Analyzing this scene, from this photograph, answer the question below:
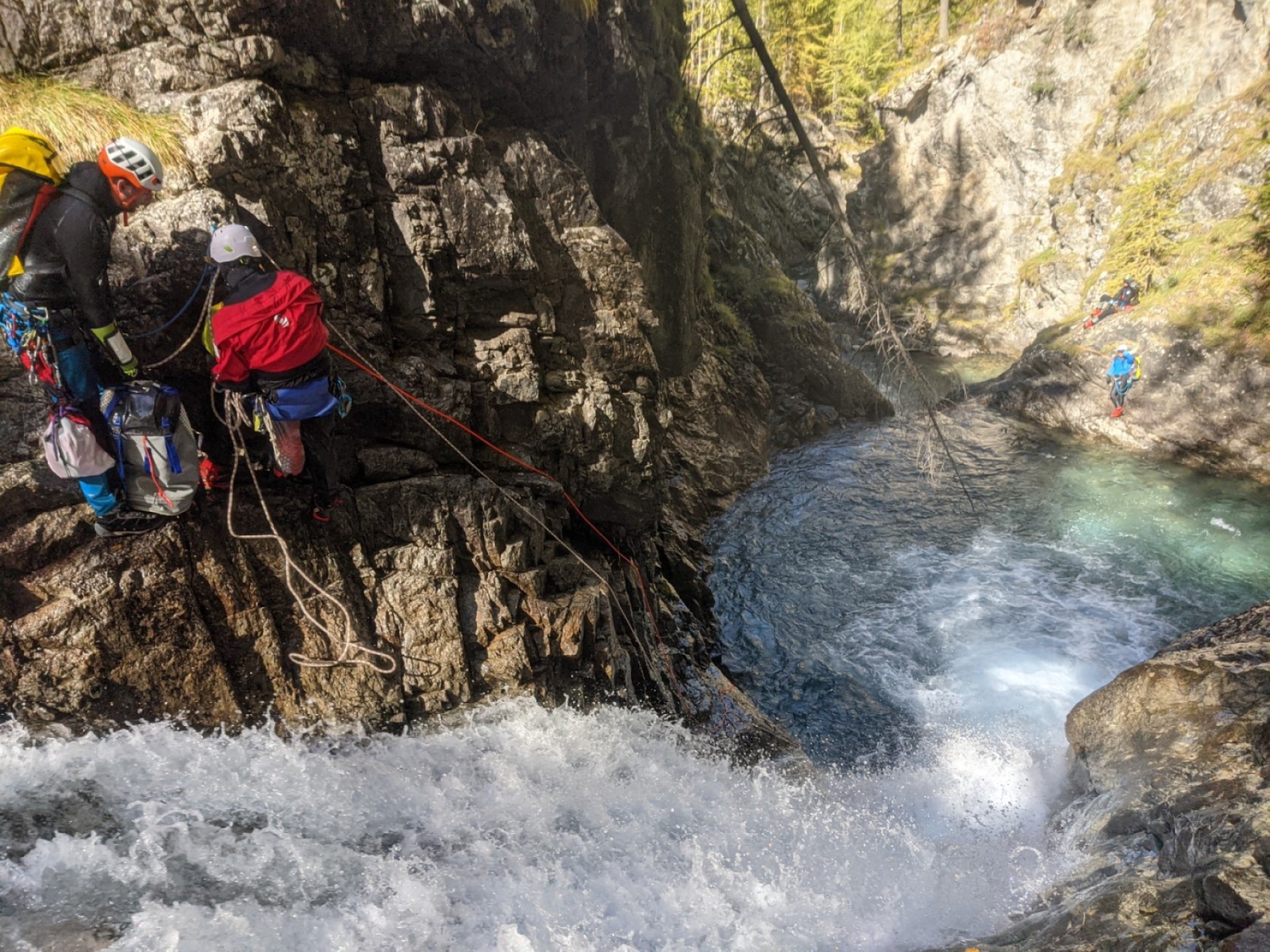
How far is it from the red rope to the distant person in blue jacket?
14.5 m

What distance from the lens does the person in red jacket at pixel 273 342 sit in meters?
4.71

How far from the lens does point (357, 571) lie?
6043mm

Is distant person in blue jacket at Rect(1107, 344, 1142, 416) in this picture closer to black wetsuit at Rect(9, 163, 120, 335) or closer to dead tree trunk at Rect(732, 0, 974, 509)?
dead tree trunk at Rect(732, 0, 974, 509)

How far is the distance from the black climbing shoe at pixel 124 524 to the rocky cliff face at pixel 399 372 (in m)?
0.10

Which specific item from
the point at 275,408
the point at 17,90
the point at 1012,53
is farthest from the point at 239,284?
the point at 1012,53

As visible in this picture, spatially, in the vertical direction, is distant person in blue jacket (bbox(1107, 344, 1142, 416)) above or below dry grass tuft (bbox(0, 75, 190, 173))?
below

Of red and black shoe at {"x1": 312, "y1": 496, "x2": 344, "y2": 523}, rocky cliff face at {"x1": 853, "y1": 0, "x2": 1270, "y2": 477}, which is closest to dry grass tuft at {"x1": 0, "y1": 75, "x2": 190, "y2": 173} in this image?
red and black shoe at {"x1": 312, "y1": 496, "x2": 344, "y2": 523}

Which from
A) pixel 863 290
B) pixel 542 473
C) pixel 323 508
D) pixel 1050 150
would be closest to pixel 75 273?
pixel 323 508

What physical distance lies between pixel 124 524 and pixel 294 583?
126 cm

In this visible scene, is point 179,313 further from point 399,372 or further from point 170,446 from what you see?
point 399,372

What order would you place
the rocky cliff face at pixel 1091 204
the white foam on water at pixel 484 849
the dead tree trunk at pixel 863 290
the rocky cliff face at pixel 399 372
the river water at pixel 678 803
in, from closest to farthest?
the white foam on water at pixel 484 849, the river water at pixel 678 803, the rocky cliff face at pixel 399 372, the dead tree trunk at pixel 863 290, the rocky cliff face at pixel 1091 204

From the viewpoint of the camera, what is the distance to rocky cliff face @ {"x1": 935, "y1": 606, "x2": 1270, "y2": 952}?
12.8 ft

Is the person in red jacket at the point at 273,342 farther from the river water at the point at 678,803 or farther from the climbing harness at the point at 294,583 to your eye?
the river water at the point at 678,803

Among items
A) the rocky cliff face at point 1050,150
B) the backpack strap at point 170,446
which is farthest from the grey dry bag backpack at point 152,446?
the rocky cliff face at point 1050,150
